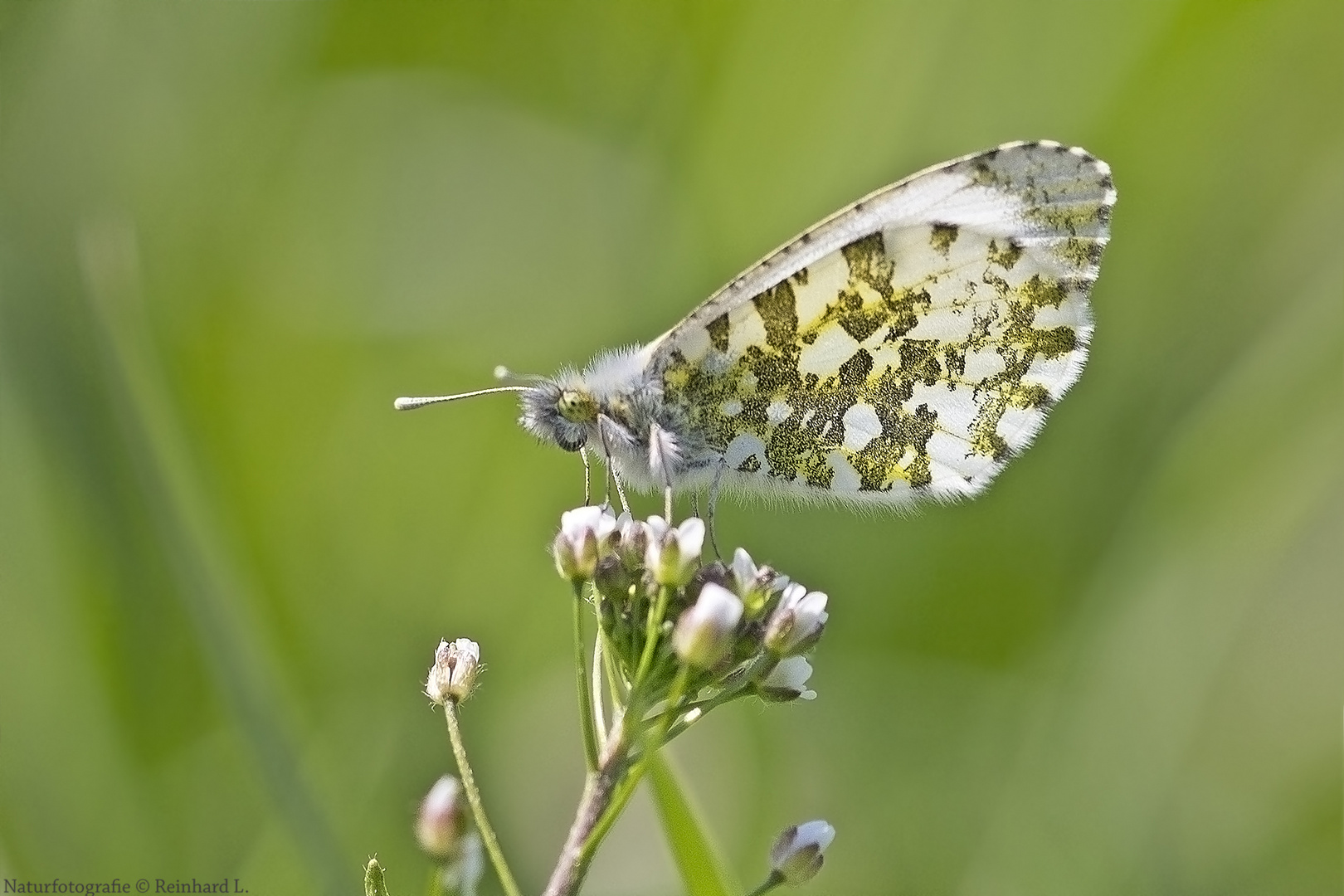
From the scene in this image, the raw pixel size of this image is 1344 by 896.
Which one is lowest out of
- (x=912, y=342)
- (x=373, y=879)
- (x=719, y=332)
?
(x=373, y=879)

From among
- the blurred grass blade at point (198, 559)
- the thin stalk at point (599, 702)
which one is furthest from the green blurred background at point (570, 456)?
the thin stalk at point (599, 702)

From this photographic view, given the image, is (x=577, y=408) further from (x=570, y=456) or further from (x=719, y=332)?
(x=570, y=456)

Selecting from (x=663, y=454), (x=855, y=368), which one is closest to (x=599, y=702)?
(x=663, y=454)

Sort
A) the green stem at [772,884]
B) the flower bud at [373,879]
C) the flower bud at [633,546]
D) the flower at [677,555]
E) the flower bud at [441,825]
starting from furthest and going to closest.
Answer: the flower bud at [633,546] < the flower at [677,555] < the green stem at [772,884] < the flower bud at [441,825] < the flower bud at [373,879]

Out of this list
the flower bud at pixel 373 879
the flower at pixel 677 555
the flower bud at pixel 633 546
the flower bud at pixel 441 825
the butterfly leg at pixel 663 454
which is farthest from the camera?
the butterfly leg at pixel 663 454

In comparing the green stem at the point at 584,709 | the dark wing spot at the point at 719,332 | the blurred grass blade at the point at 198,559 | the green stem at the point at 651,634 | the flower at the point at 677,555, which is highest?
the dark wing spot at the point at 719,332

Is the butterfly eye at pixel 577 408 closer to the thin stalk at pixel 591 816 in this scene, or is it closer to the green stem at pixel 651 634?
the green stem at pixel 651 634

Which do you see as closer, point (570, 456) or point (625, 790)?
point (625, 790)

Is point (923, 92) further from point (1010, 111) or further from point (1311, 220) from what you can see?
point (1311, 220)
